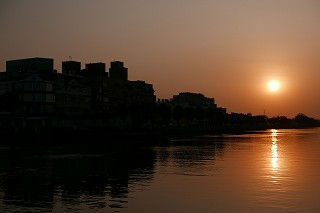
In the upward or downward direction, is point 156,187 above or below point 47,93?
below

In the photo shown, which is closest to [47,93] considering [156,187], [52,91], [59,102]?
[52,91]

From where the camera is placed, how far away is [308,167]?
5309 centimetres

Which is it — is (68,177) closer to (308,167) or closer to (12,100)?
(308,167)

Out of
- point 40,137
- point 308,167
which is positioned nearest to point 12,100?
point 40,137

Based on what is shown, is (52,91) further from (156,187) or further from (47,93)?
(156,187)

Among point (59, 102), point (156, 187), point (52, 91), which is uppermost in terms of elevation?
point (52, 91)

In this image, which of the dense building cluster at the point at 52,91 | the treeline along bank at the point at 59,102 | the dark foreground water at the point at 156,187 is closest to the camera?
the dark foreground water at the point at 156,187

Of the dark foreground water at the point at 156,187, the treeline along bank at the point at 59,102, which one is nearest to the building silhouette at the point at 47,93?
the treeline along bank at the point at 59,102

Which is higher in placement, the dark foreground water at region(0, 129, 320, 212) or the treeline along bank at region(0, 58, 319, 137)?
the treeline along bank at region(0, 58, 319, 137)

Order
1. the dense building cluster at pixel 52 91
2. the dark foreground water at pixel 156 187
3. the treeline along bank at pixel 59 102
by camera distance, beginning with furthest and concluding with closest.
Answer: the dense building cluster at pixel 52 91
the treeline along bank at pixel 59 102
the dark foreground water at pixel 156 187

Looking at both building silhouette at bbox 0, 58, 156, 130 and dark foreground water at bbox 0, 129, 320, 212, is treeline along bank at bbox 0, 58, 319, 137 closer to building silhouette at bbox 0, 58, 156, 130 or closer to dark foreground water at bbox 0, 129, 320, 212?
building silhouette at bbox 0, 58, 156, 130

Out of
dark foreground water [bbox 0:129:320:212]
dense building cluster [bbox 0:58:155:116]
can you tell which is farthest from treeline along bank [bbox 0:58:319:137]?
dark foreground water [bbox 0:129:320:212]

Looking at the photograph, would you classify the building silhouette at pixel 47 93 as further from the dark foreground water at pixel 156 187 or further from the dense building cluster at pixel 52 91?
the dark foreground water at pixel 156 187

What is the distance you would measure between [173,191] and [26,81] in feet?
309
